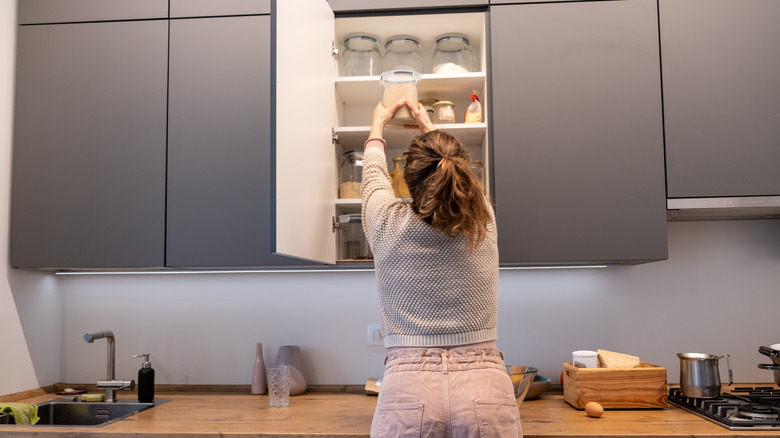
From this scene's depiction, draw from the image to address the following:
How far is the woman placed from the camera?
1424 mm

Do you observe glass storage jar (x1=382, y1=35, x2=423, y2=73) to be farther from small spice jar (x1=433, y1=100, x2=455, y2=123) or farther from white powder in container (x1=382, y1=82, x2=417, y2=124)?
white powder in container (x1=382, y1=82, x2=417, y2=124)

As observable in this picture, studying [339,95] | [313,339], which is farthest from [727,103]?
[313,339]

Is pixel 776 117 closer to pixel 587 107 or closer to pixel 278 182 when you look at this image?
pixel 587 107

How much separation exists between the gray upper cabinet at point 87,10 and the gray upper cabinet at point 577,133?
121 centimetres

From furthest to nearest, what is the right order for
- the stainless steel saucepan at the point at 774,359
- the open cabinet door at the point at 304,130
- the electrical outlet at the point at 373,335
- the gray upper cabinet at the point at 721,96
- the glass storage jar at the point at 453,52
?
1. the electrical outlet at the point at 373,335
2. the glass storage jar at the point at 453,52
3. the gray upper cabinet at the point at 721,96
4. the stainless steel saucepan at the point at 774,359
5. the open cabinet door at the point at 304,130

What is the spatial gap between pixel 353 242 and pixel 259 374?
0.64 m

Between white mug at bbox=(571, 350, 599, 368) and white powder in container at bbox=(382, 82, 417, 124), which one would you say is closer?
white powder in container at bbox=(382, 82, 417, 124)

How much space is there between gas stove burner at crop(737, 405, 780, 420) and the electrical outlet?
1.23 metres

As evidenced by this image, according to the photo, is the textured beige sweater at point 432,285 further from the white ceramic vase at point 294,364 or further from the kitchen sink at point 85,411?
the kitchen sink at point 85,411

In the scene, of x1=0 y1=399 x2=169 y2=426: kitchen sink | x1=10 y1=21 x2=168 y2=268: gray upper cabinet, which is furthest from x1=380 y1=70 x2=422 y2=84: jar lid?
x1=0 y1=399 x2=169 y2=426: kitchen sink

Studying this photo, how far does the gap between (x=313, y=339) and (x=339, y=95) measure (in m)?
0.95

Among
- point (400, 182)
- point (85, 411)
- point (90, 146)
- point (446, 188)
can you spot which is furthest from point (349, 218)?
point (85, 411)

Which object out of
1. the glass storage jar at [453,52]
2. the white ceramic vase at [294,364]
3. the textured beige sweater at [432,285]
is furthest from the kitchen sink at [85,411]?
the glass storage jar at [453,52]

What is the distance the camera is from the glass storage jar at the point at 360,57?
93.6 inches
